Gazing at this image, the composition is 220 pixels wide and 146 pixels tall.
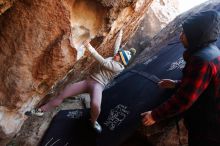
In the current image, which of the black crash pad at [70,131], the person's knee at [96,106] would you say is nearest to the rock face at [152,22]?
the black crash pad at [70,131]

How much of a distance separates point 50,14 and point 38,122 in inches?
98.7

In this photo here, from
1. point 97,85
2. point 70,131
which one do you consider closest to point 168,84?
point 97,85

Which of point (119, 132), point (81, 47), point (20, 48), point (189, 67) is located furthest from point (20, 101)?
point (189, 67)

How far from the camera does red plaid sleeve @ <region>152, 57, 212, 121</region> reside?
2.96 meters

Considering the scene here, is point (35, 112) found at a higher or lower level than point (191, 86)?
higher

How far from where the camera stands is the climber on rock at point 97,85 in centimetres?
457

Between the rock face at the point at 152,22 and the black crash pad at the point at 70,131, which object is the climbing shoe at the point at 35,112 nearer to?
the black crash pad at the point at 70,131

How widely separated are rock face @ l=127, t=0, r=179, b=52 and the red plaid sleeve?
14.3 ft

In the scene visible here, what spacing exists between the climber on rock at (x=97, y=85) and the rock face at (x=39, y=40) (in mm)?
260

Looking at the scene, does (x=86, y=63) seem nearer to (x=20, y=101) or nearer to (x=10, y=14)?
(x=20, y=101)

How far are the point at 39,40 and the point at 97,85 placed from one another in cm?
138

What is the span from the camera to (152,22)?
828 centimetres

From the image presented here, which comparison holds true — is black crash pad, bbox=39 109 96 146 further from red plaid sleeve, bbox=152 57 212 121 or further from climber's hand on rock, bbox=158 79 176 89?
red plaid sleeve, bbox=152 57 212 121

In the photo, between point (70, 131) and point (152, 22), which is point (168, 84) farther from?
point (152, 22)
